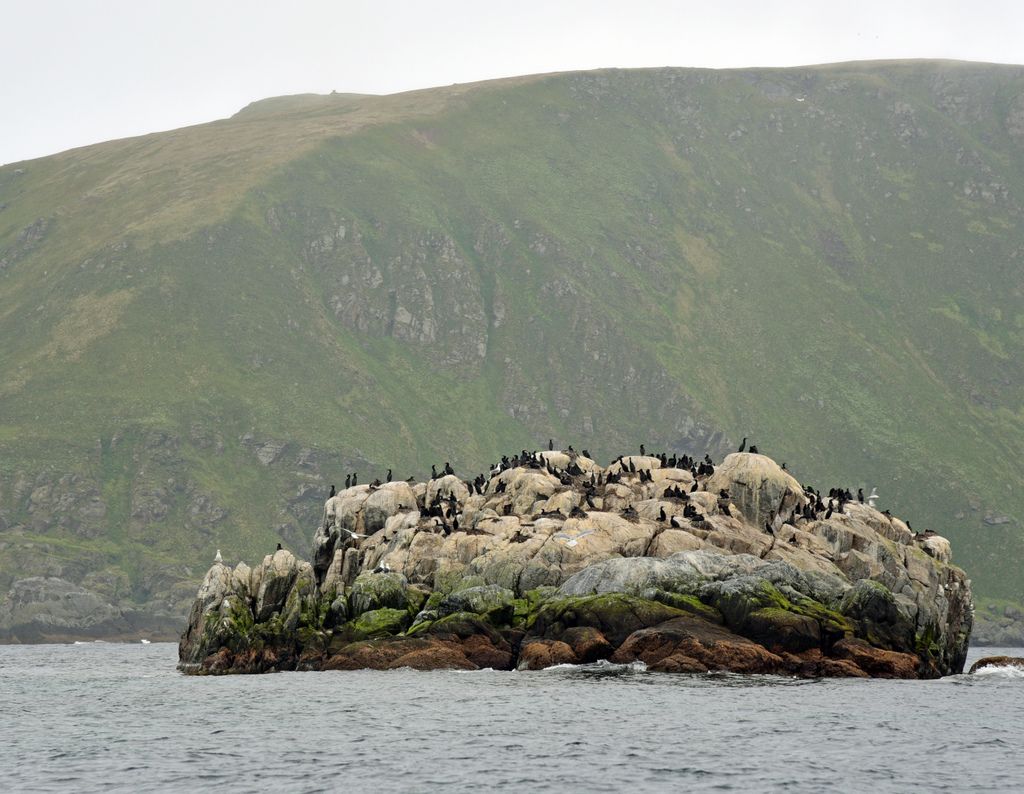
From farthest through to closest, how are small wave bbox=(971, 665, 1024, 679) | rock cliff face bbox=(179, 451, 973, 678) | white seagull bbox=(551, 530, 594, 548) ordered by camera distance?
small wave bbox=(971, 665, 1024, 679) < white seagull bbox=(551, 530, 594, 548) < rock cliff face bbox=(179, 451, 973, 678)

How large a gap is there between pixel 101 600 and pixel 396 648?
12358 cm

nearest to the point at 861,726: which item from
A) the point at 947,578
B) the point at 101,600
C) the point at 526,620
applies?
the point at 526,620

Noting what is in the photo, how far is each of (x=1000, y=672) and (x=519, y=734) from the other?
52038 mm

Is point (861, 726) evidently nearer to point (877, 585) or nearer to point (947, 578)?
point (877, 585)

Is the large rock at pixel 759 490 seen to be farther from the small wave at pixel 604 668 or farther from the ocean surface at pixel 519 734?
the small wave at pixel 604 668

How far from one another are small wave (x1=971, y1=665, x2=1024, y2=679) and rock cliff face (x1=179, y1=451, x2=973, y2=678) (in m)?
2.44

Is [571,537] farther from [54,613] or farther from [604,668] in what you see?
[54,613]

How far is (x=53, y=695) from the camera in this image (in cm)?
8262

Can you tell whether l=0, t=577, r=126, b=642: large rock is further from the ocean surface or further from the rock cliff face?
the ocean surface

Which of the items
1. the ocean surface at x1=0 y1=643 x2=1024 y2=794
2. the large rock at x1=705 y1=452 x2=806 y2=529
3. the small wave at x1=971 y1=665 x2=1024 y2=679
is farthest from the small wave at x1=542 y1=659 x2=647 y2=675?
the small wave at x1=971 y1=665 x2=1024 y2=679

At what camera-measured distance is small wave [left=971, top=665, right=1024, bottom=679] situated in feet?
311

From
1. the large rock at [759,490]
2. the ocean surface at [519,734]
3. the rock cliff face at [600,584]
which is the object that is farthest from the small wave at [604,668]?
the large rock at [759,490]

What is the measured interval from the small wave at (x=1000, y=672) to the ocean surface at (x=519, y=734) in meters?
9.88

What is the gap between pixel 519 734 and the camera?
58.5 m
